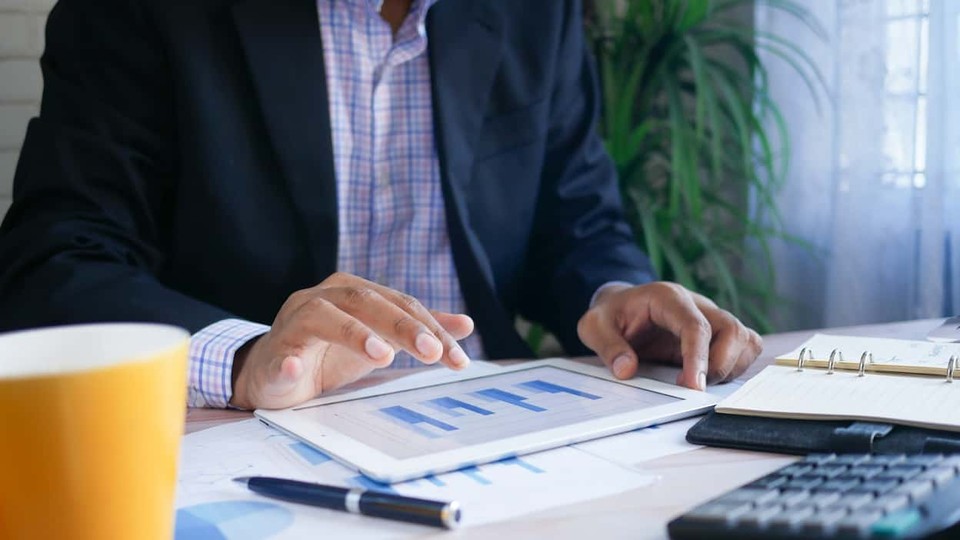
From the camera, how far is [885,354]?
0.80 metres

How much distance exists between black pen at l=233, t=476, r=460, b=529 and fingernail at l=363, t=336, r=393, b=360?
15cm

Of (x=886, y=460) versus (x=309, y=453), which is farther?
(x=309, y=453)

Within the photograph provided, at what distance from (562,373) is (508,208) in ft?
1.53

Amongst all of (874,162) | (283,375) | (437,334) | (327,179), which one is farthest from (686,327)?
(874,162)

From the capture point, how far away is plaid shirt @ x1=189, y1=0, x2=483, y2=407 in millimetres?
1180

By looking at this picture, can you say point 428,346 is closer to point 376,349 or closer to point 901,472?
point 376,349

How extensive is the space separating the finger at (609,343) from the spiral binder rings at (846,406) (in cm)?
12

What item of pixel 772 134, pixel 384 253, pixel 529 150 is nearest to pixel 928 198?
pixel 772 134

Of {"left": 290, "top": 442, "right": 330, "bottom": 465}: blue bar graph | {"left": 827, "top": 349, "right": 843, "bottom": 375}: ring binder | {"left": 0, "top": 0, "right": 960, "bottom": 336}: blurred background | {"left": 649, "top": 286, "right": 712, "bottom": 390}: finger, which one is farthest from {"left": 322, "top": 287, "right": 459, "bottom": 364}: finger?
{"left": 0, "top": 0, "right": 960, "bottom": 336}: blurred background

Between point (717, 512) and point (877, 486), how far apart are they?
78mm

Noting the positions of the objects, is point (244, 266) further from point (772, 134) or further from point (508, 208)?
point (772, 134)

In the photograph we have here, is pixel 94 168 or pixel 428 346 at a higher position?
pixel 94 168

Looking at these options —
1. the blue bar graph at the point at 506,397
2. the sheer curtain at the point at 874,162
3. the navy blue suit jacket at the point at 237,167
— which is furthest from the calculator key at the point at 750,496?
the sheer curtain at the point at 874,162

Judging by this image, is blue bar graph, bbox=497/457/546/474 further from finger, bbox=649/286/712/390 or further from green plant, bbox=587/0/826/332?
green plant, bbox=587/0/826/332
